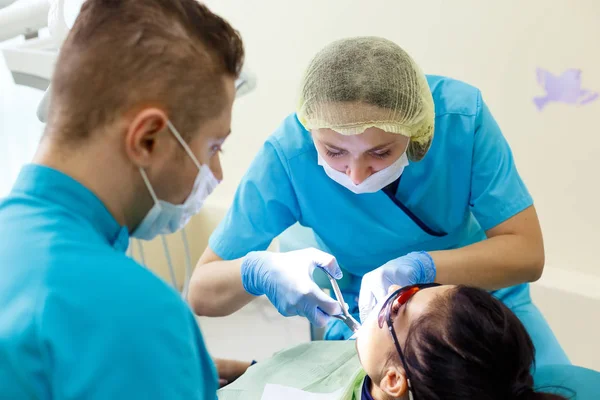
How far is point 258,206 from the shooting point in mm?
1637

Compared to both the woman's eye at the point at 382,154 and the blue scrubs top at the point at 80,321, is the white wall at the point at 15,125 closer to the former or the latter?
the woman's eye at the point at 382,154

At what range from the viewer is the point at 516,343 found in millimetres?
1177

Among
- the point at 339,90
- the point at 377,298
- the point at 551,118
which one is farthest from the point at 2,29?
the point at 551,118

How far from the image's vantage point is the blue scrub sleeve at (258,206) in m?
1.63

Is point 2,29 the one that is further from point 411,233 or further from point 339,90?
Answer: point 411,233

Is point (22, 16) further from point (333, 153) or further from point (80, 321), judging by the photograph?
point (80, 321)

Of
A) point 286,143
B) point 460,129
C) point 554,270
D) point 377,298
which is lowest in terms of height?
point 554,270

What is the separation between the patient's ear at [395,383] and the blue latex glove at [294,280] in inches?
9.8

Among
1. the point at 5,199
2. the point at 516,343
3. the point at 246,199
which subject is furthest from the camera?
the point at 246,199

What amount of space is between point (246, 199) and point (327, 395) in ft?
1.72

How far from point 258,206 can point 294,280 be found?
10.4 inches

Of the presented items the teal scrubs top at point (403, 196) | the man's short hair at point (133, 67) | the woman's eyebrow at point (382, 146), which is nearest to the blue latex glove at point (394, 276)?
the teal scrubs top at point (403, 196)

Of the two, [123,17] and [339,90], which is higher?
[123,17]

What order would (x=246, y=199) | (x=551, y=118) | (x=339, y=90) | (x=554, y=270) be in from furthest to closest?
(x=554, y=270) → (x=551, y=118) → (x=246, y=199) → (x=339, y=90)
